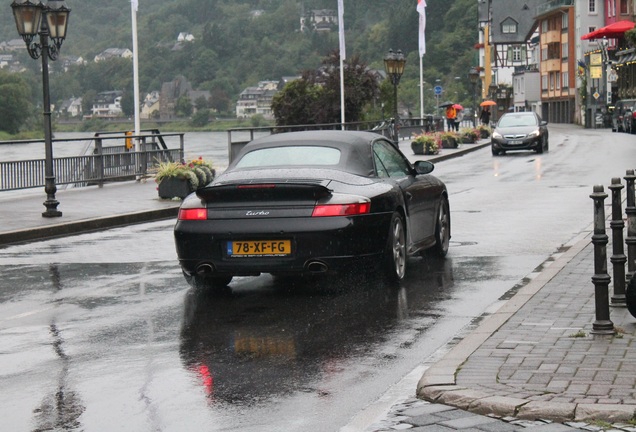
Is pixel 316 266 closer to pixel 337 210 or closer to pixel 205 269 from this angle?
pixel 337 210

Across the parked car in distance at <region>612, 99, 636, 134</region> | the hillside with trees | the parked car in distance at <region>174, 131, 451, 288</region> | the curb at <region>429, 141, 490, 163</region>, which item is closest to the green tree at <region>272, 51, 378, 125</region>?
the parked car in distance at <region>612, 99, 636, 134</region>

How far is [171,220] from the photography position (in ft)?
70.8

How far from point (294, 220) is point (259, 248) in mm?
386

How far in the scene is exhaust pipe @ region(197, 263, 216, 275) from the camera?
11148mm

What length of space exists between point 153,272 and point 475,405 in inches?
295

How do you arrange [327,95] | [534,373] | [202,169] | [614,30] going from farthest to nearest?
[327,95], [614,30], [202,169], [534,373]

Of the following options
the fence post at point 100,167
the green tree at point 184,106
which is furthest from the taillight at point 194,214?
the green tree at point 184,106

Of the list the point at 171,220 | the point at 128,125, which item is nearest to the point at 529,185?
the point at 171,220

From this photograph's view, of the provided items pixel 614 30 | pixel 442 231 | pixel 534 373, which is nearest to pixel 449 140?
pixel 614 30

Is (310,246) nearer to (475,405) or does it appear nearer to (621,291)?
(621,291)

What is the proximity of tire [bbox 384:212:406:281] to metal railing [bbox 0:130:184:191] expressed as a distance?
57.1ft

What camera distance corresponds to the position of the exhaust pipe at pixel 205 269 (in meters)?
11.1

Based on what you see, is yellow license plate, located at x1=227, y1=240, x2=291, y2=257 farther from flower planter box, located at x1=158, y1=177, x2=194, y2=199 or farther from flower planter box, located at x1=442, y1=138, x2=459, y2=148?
flower planter box, located at x1=442, y1=138, x2=459, y2=148

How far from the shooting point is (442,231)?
14094 millimetres
